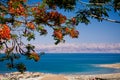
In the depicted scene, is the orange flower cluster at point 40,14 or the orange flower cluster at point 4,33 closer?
the orange flower cluster at point 4,33

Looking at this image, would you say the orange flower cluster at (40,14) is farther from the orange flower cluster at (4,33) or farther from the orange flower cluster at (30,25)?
the orange flower cluster at (4,33)

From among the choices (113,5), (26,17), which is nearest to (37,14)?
(26,17)

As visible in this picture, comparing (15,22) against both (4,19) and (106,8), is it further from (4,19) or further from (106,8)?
(106,8)

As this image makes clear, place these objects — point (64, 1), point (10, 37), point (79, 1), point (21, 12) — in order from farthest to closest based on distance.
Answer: point (79, 1) → point (64, 1) → point (21, 12) → point (10, 37)

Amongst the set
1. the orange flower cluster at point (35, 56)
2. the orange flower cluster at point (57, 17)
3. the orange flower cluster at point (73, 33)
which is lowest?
the orange flower cluster at point (35, 56)

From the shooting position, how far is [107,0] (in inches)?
505

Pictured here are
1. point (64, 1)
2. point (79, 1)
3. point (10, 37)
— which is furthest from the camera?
point (79, 1)

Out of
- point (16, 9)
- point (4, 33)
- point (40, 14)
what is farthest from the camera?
point (40, 14)

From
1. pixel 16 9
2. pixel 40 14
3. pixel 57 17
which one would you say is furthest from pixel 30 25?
pixel 57 17

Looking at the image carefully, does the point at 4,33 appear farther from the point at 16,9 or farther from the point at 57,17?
the point at 57,17

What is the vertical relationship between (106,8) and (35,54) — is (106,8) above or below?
above

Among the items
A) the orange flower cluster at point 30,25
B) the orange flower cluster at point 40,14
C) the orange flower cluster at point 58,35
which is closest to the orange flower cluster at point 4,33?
the orange flower cluster at point 30,25

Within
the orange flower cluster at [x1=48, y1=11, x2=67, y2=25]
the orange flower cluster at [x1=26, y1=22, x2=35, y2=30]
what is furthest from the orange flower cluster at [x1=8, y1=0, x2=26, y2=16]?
the orange flower cluster at [x1=48, y1=11, x2=67, y2=25]

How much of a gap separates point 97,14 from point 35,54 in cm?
355
